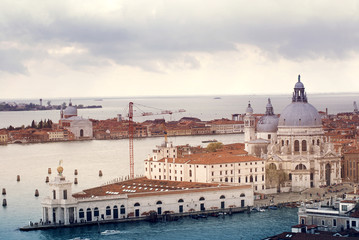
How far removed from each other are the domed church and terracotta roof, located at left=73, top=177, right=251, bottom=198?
6.86 metres

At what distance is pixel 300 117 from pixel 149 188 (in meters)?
13.6

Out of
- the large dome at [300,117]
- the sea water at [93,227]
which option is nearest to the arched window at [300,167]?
the large dome at [300,117]

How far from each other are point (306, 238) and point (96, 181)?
→ 3019 centimetres

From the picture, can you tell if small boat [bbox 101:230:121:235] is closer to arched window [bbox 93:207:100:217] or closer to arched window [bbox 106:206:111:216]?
arched window [bbox 93:207:100:217]

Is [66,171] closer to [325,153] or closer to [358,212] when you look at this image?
[325,153]

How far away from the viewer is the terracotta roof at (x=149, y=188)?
41.8 meters

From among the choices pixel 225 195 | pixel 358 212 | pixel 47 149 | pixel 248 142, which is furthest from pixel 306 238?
pixel 47 149

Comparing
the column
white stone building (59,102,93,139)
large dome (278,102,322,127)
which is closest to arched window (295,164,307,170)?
large dome (278,102,322,127)

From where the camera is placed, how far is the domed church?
2042 inches

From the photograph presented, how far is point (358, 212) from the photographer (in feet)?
105

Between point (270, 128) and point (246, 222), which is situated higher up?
point (270, 128)

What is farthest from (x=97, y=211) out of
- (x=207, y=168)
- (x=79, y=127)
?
(x=79, y=127)

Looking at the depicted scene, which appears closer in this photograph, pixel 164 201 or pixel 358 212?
pixel 358 212

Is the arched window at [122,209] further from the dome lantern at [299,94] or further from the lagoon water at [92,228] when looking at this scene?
the dome lantern at [299,94]
